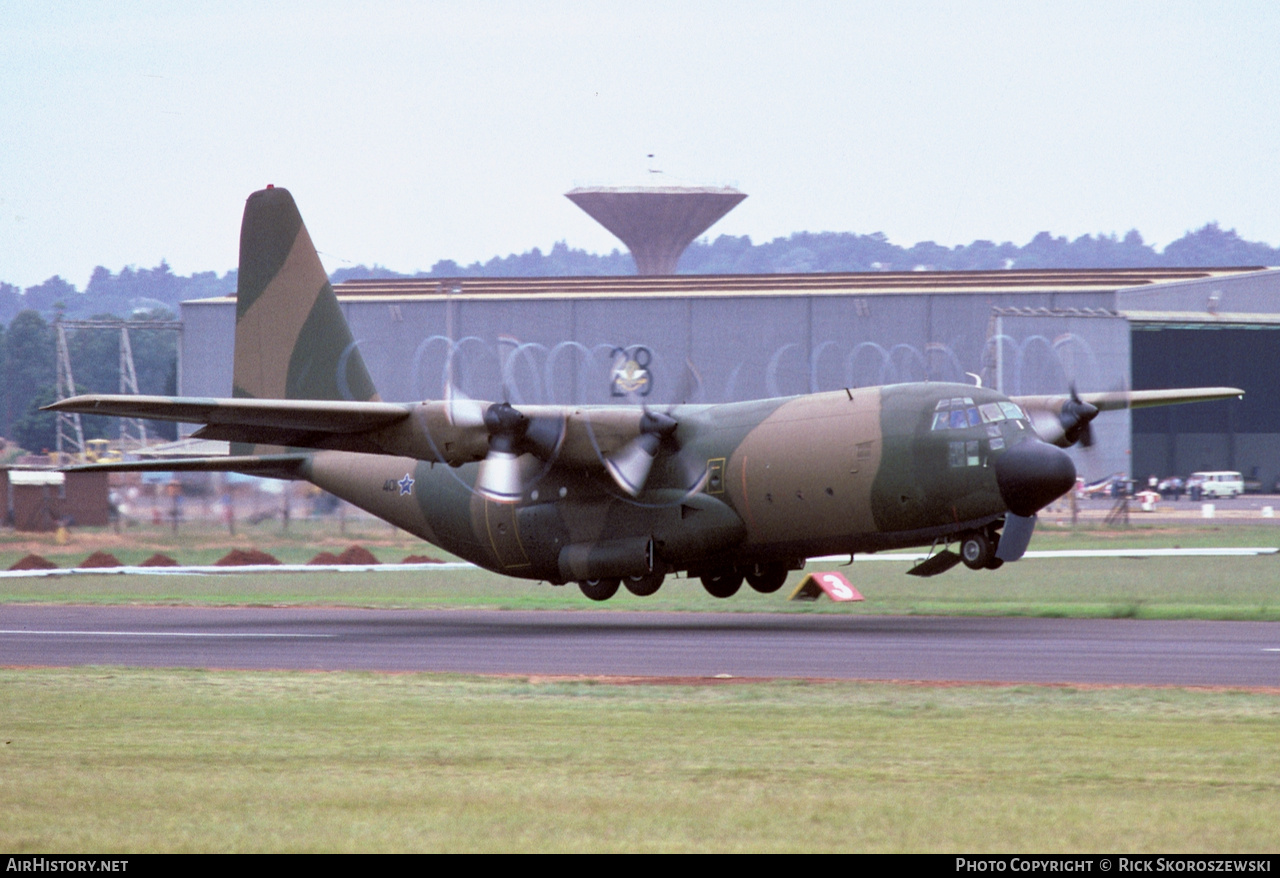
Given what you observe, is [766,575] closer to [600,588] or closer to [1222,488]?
[600,588]

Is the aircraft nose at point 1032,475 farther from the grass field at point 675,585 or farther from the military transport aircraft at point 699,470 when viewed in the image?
the grass field at point 675,585

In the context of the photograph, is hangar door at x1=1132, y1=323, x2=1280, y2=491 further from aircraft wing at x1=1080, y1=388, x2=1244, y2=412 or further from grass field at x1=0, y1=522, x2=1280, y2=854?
grass field at x1=0, y1=522, x2=1280, y2=854

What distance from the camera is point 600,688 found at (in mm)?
19562

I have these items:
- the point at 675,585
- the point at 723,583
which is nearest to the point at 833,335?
the point at 675,585

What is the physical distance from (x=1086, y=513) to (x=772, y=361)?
2356 cm

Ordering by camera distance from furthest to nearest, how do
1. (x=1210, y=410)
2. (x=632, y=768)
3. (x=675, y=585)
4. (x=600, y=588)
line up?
(x=1210, y=410), (x=675, y=585), (x=600, y=588), (x=632, y=768)

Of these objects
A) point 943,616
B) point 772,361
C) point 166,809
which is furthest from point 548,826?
point 772,361

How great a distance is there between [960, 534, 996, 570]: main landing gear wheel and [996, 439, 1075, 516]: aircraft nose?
1.46 meters

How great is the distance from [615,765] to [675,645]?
12.2 metres

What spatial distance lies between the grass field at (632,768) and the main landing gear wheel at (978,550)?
962cm

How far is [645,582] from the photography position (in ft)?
102

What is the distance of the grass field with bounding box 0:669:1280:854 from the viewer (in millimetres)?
10523

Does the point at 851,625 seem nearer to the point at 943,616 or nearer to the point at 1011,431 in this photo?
the point at 943,616

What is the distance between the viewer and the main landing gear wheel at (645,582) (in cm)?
3058
